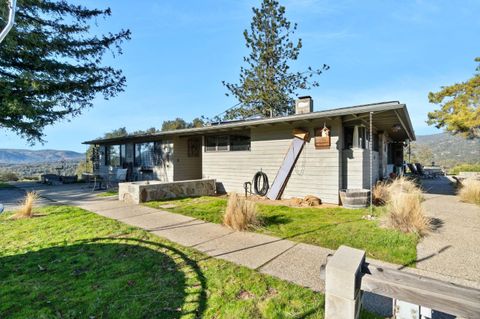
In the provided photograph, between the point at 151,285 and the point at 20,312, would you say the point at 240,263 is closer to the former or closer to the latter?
the point at 151,285

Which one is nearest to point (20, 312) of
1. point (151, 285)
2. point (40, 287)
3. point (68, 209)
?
point (40, 287)

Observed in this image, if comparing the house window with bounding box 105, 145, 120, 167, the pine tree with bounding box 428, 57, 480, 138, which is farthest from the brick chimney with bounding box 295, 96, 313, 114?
the pine tree with bounding box 428, 57, 480, 138

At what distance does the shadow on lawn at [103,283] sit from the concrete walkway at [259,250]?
0.57 meters

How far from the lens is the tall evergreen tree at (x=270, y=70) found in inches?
688

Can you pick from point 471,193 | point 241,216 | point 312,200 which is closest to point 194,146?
point 312,200

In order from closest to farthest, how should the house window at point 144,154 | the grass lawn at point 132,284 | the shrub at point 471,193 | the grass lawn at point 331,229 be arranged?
the grass lawn at point 132,284, the grass lawn at point 331,229, the shrub at point 471,193, the house window at point 144,154

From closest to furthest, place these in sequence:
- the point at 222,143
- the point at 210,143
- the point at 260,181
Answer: the point at 260,181 < the point at 222,143 < the point at 210,143

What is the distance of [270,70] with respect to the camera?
18656mm

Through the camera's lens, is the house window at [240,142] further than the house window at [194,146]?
No

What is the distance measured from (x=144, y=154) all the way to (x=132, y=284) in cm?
1193

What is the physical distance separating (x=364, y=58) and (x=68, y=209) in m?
13.9

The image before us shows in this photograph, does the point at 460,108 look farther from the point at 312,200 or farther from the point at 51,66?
the point at 51,66

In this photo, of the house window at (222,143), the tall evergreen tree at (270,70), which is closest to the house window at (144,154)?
the house window at (222,143)

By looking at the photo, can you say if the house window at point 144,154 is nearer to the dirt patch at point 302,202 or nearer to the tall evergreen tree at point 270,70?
the dirt patch at point 302,202
